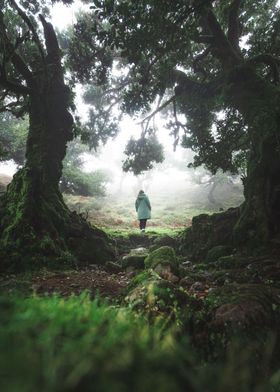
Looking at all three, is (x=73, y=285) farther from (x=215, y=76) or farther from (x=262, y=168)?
(x=215, y=76)

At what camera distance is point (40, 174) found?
9.73m

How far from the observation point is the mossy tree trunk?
9.04 meters

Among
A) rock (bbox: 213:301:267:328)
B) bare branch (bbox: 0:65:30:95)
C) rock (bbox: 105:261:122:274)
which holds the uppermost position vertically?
bare branch (bbox: 0:65:30:95)

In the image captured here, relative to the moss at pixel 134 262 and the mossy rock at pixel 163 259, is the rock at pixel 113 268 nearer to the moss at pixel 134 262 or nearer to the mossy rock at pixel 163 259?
the moss at pixel 134 262

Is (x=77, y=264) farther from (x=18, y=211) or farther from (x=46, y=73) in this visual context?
(x=46, y=73)

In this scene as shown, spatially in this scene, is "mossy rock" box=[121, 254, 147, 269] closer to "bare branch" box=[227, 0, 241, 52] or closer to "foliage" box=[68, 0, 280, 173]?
"foliage" box=[68, 0, 280, 173]

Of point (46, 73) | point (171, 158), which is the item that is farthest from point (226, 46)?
point (171, 158)

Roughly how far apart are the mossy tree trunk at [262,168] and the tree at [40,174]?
4710 millimetres

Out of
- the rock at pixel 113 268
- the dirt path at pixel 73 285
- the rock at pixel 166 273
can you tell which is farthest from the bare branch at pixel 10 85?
the rock at pixel 166 273

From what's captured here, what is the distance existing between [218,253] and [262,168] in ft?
9.94

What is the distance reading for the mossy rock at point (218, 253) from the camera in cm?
944

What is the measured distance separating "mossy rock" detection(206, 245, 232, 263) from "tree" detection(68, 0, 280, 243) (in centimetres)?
50

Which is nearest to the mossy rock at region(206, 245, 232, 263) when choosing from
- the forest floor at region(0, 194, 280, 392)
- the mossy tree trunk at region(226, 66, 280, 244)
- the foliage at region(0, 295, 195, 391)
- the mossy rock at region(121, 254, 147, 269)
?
the mossy tree trunk at region(226, 66, 280, 244)

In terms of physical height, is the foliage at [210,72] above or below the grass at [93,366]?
Result: above
